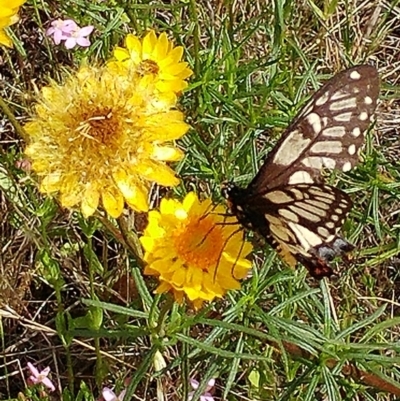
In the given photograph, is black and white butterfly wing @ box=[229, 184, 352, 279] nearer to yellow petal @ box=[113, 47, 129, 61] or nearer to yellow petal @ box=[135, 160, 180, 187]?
yellow petal @ box=[135, 160, 180, 187]

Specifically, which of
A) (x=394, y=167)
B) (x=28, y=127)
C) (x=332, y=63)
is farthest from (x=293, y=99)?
(x=28, y=127)

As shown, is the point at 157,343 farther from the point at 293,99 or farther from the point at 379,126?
the point at 379,126

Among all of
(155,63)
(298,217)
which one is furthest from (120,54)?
(298,217)

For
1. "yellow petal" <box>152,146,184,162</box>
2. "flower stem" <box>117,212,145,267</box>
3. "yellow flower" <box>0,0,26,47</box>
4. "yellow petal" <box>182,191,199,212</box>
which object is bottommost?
"flower stem" <box>117,212,145,267</box>

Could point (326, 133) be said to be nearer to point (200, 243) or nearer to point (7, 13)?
point (200, 243)

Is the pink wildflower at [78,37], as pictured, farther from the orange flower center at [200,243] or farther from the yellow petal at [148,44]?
the orange flower center at [200,243]

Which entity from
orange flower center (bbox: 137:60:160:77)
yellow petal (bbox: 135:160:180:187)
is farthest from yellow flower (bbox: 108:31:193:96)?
yellow petal (bbox: 135:160:180:187)
